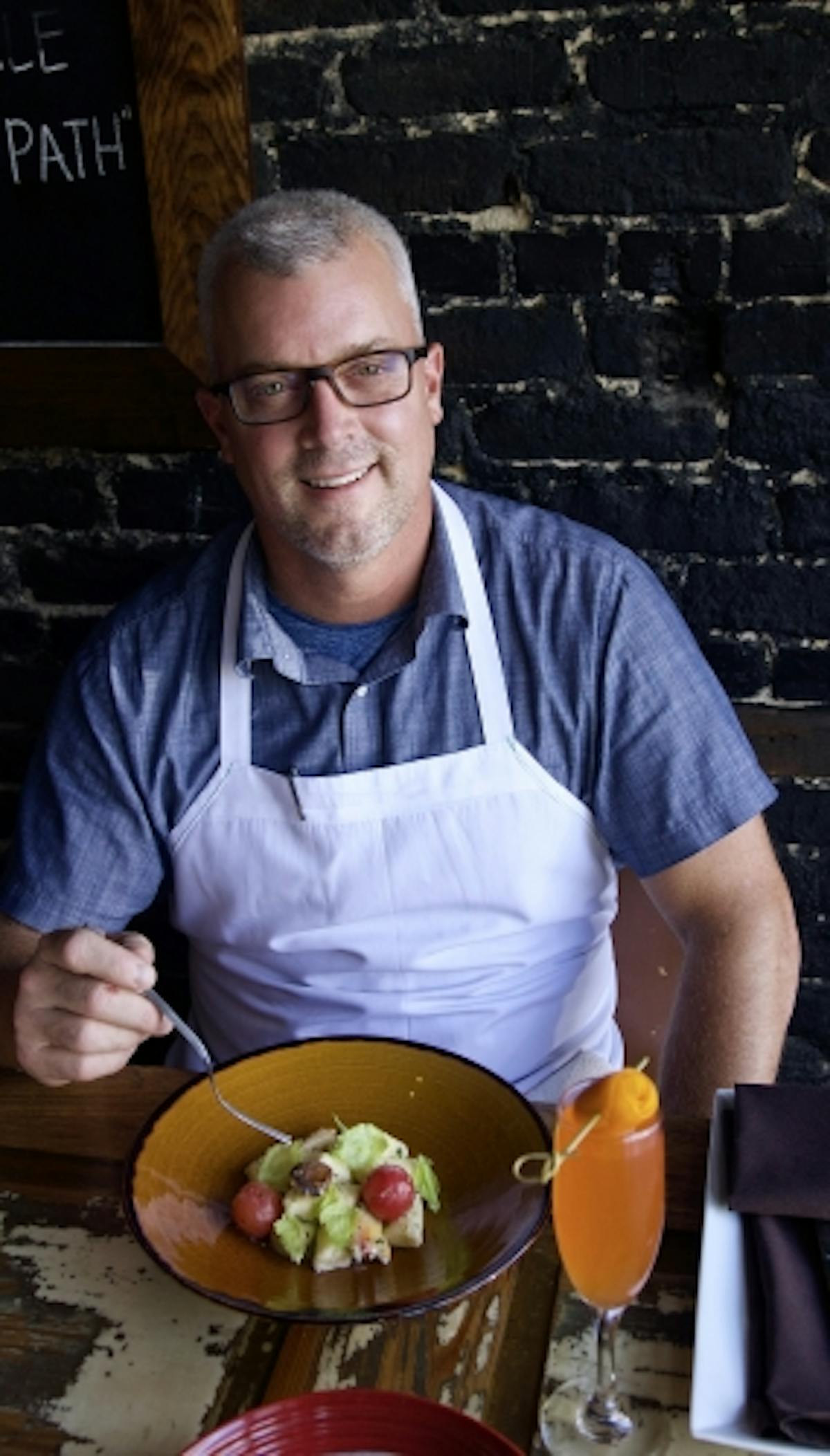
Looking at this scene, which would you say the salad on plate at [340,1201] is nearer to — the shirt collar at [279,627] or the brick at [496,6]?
the shirt collar at [279,627]

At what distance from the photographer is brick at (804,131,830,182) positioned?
1.79 m

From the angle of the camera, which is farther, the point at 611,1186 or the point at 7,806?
the point at 7,806

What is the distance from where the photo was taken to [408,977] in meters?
1.71

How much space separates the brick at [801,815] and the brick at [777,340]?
0.59 metres

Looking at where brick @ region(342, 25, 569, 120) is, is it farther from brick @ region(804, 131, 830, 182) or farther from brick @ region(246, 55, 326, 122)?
brick @ region(804, 131, 830, 182)

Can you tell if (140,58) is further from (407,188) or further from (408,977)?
(408,977)

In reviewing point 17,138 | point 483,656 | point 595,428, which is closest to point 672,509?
point 595,428

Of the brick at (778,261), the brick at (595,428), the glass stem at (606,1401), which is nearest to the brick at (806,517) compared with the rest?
the brick at (595,428)

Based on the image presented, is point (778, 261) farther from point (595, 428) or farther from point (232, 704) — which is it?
point (232, 704)

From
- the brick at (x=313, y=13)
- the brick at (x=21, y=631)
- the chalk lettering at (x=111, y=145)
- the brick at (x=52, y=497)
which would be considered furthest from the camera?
the brick at (x=21, y=631)

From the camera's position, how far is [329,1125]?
1.34 meters

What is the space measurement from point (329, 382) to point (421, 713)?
0.39m

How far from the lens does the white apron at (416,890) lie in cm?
166

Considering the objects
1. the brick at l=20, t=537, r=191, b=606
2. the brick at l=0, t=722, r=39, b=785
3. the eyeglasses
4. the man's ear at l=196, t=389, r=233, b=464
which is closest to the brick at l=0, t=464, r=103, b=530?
the brick at l=20, t=537, r=191, b=606
